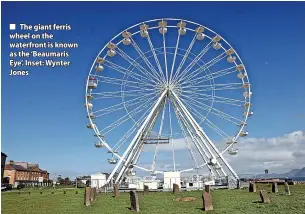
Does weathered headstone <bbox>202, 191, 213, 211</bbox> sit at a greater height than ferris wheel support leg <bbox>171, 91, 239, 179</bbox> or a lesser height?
lesser

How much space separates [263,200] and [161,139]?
1985 centimetres

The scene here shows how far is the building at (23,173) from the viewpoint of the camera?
9125 cm

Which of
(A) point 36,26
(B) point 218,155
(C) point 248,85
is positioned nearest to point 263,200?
(A) point 36,26

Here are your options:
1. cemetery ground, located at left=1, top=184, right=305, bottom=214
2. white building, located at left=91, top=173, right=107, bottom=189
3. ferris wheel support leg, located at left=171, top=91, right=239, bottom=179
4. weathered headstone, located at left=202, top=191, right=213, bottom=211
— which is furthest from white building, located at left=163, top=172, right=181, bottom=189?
weathered headstone, located at left=202, top=191, right=213, bottom=211

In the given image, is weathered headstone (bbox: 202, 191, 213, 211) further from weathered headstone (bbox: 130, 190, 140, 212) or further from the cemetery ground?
weathered headstone (bbox: 130, 190, 140, 212)

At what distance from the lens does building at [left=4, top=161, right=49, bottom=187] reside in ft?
299

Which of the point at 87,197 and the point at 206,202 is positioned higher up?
the point at 87,197

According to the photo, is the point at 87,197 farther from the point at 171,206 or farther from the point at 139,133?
the point at 139,133

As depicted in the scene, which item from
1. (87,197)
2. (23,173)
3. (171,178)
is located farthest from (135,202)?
(23,173)

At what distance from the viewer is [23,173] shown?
4028 inches

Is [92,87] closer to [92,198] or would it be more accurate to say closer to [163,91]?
[163,91]

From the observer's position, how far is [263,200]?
1786 centimetres

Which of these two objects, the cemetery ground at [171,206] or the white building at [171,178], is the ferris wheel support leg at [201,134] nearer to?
the white building at [171,178]

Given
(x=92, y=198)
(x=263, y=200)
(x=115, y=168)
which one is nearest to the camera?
(x=263, y=200)
